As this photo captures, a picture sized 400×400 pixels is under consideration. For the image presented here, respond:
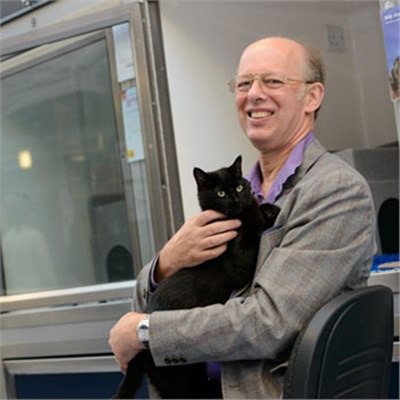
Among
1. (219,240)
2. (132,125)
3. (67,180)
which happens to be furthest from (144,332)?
(67,180)

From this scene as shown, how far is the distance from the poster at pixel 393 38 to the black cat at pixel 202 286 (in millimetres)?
551

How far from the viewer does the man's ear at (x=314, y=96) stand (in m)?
1.60

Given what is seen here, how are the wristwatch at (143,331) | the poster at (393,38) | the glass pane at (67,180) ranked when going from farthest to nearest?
the glass pane at (67,180) → the poster at (393,38) → the wristwatch at (143,331)

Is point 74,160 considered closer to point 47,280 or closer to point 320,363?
point 47,280

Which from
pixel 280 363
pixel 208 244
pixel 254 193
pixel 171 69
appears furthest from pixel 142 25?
pixel 280 363

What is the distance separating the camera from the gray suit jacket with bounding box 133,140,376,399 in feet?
4.24

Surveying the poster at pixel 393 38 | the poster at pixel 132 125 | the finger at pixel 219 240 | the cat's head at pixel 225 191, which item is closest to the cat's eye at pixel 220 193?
the cat's head at pixel 225 191

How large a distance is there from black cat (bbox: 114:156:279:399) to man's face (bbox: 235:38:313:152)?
17 centimetres

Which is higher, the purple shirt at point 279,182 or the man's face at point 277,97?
the man's face at point 277,97

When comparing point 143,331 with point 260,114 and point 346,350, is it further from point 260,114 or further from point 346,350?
point 260,114

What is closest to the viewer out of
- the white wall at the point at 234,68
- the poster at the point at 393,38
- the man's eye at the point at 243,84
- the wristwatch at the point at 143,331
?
the wristwatch at the point at 143,331

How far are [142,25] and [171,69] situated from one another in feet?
0.63

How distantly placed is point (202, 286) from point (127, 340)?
0.20 meters

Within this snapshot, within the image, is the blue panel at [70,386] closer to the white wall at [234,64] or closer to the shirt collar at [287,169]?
the white wall at [234,64]
